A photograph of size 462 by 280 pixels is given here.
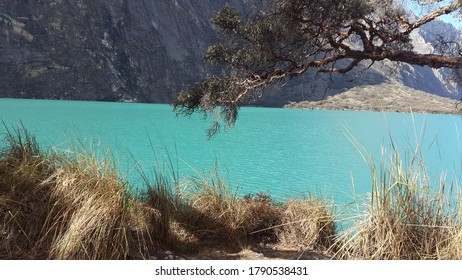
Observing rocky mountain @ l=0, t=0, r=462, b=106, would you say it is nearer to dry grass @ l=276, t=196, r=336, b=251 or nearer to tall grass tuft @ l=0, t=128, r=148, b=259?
dry grass @ l=276, t=196, r=336, b=251

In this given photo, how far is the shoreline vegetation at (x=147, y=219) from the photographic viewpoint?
2.25 metres

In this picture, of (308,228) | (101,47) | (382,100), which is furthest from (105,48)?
(308,228)

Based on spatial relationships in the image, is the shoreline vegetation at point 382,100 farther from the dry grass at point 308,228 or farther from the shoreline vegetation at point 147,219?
the shoreline vegetation at point 147,219

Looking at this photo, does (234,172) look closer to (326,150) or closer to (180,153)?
(180,153)

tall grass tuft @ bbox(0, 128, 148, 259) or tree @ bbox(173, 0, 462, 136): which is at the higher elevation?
tree @ bbox(173, 0, 462, 136)

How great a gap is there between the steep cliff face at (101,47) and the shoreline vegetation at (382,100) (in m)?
21.5

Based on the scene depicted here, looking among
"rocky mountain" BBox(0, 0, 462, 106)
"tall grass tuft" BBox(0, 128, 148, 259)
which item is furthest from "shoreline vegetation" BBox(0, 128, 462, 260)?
"rocky mountain" BBox(0, 0, 462, 106)

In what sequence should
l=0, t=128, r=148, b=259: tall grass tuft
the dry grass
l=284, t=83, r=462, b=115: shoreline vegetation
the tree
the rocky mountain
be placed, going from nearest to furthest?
l=0, t=128, r=148, b=259: tall grass tuft
the dry grass
the tree
the rocky mountain
l=284, t=83, r=462, b=115: shoreline vegetation

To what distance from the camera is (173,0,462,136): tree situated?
3.98 m

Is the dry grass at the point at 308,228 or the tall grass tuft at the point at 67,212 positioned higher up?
the tall grass tuft at the point at 67,212

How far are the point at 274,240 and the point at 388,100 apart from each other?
7930 cm

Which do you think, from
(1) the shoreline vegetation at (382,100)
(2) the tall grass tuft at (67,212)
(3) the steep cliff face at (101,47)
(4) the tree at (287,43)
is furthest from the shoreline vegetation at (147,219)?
(1) the shoreline vegetation at (382,100)

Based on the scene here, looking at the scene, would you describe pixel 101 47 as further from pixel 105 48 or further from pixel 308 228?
pixel 308 228

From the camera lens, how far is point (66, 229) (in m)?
2.35
